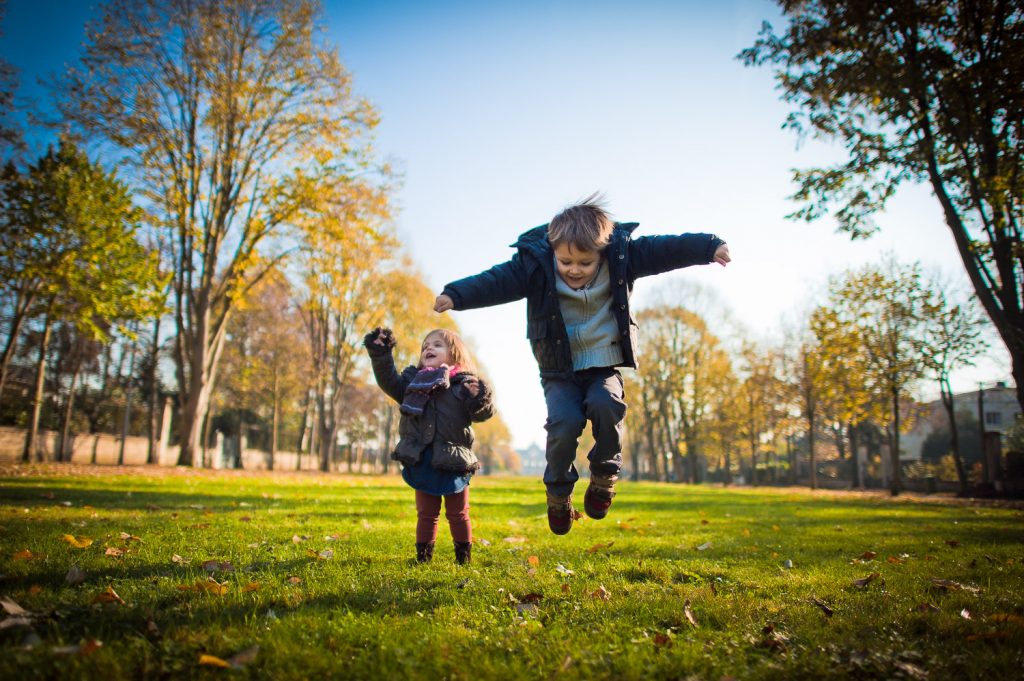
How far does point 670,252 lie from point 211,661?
3.72m

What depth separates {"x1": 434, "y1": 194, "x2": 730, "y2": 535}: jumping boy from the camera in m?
4.06

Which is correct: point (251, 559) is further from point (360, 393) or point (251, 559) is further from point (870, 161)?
point (360, 393)

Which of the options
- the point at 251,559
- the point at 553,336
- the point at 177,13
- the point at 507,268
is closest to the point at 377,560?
the point at 251,559

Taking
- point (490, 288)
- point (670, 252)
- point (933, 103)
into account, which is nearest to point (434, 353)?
point (490, 288)

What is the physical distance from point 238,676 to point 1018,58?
13.8 meters

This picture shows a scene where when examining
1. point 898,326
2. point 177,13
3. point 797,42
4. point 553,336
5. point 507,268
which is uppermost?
point 177,13

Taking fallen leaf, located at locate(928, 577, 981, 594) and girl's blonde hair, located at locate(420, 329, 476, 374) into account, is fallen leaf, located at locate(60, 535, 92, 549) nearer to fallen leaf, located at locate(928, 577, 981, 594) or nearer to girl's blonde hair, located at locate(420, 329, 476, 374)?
girl's blonde hair, located at locate(420, 329, 476, 374)

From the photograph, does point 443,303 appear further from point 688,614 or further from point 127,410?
point 127,410

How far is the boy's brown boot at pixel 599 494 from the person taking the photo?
409 centimetres

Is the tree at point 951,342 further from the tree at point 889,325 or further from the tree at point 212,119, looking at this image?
the tree at point 212,119

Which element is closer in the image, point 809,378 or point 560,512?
point 560,512

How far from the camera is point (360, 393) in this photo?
169ft

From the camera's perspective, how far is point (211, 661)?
2.04 m

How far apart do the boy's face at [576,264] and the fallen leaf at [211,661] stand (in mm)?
3134
